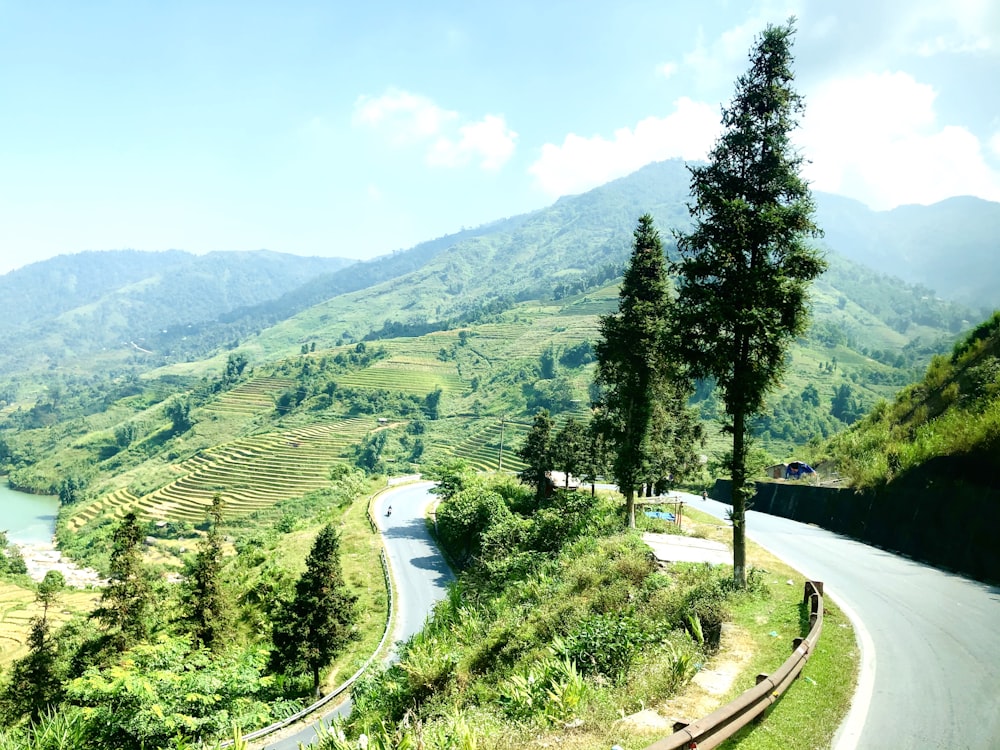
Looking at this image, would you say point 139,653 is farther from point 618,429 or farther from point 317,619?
point 618,429

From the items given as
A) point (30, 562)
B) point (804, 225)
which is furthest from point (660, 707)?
point (30, 562)

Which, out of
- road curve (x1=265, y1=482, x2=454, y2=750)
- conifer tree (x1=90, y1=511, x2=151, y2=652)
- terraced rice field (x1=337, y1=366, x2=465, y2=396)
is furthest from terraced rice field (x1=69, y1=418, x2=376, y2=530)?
conifer tree (x1=90, y1=511, x2=151, y2=652)

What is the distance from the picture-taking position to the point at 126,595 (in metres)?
25.4

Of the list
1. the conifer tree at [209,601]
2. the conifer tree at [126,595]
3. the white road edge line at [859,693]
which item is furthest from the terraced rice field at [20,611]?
the white road edge line at [859,693]

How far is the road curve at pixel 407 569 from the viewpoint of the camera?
927 inches

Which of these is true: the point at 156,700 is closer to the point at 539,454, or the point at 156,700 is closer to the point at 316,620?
the point at 316,620

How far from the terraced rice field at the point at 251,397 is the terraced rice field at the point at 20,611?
9455 cm

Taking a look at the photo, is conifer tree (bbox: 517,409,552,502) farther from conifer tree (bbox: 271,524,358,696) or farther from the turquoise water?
the turquoise water

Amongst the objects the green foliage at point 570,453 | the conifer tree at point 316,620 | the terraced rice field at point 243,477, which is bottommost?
the terraced rice field at point 243,477

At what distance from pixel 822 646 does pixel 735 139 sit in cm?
1128

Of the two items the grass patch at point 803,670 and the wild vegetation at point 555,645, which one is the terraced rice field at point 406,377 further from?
the grass patch at point 803,670

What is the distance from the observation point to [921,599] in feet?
43.6

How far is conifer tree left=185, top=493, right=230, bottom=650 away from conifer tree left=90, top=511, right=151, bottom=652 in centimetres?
207

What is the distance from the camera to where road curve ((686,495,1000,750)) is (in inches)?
293
